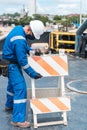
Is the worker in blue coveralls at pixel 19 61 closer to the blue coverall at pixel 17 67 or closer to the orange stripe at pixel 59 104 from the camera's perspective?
the blue coverall at pixel 17 67

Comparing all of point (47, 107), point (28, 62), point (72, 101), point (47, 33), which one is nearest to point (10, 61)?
point (28, 62)

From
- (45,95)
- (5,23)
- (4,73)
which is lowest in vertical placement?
(5,23)

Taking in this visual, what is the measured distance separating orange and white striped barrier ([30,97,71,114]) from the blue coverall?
0.58ft

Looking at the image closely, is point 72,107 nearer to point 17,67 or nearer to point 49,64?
point 49,64

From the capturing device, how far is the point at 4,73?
4980mm

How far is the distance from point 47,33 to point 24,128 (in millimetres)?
11336

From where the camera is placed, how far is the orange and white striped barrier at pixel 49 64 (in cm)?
476

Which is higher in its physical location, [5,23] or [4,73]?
→ [4,73]

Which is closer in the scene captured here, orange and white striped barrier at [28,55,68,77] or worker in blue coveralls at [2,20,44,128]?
worker in blue coveralls at [2,20,44,128]

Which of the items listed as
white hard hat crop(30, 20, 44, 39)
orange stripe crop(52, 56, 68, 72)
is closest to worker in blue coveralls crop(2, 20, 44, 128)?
white hard hat crop(30, 20, 44, 39)

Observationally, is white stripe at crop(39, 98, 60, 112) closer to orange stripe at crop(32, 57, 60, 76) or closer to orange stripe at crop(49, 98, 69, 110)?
orange stripe at crop(49, 98, 69, 110)

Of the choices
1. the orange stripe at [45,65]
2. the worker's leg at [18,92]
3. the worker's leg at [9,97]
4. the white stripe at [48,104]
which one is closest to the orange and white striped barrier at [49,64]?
the orange stripe at [45,65]

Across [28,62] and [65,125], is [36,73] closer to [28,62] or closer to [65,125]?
[28,62]

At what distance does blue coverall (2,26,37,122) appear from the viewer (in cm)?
455
